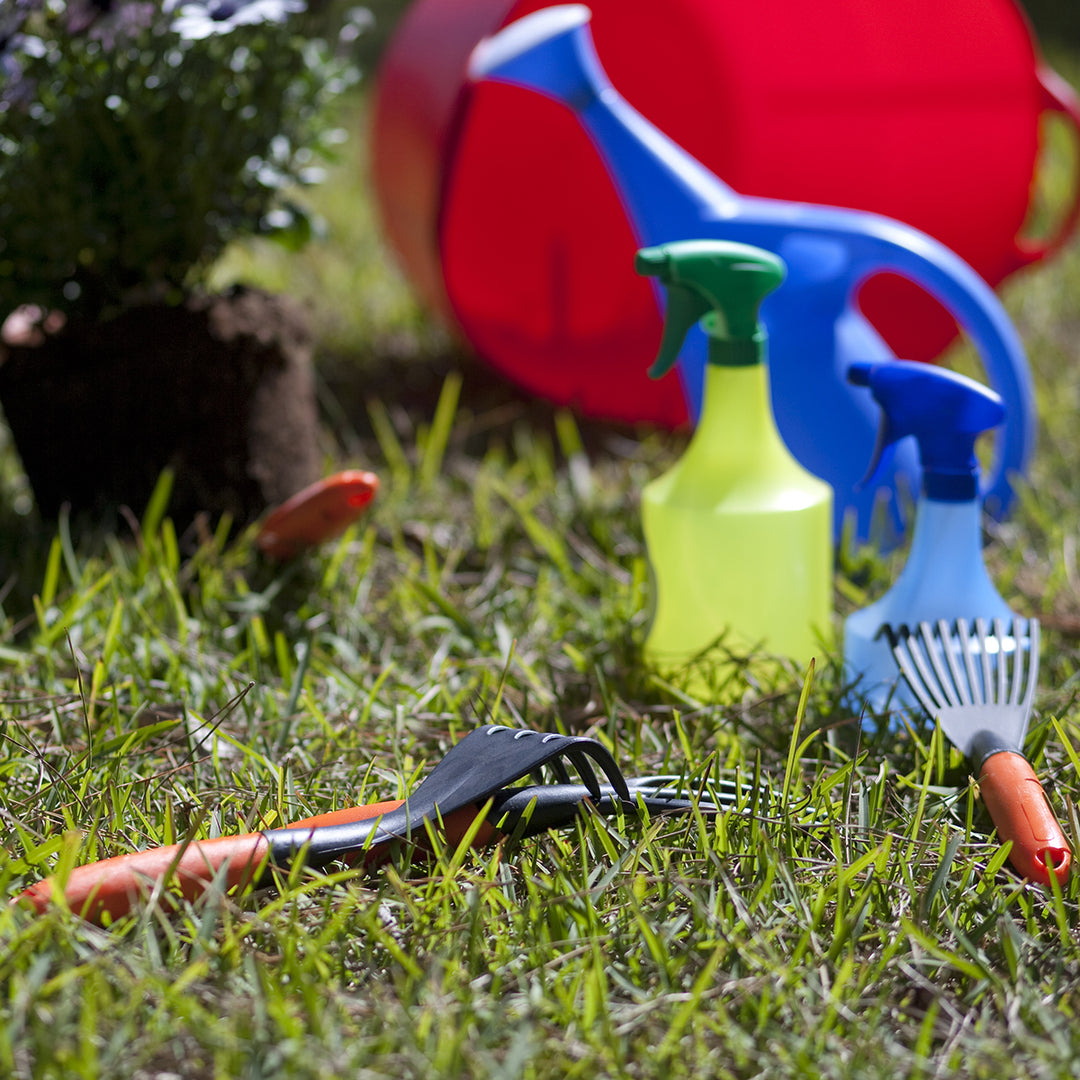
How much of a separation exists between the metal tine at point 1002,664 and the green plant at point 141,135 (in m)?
0.87

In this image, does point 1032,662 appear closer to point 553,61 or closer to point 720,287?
point 720,287

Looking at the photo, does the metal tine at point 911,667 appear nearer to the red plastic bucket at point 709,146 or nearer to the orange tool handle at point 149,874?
the orange tool handle at point 149,874

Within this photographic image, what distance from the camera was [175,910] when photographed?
2.42 ft

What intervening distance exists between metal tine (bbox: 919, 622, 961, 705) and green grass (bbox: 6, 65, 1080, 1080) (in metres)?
0.05

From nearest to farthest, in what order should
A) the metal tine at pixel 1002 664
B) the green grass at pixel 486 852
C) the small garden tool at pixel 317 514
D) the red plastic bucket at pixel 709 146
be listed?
the green grass at pixel 486 852
the metal tine at pixel 1002 664
the small garden tool at pixel 317 514
the red plastic bucket at pixel 709 146

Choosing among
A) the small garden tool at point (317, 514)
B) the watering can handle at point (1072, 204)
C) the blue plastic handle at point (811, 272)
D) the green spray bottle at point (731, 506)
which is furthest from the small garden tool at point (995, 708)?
the watering can handle at point (1072, 204)

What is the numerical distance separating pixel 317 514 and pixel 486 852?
492 mm

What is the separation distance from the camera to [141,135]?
124 centimetres

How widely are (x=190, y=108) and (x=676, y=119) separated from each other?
37.5 inches

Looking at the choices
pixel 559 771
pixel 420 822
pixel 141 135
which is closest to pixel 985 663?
pixel 559 771

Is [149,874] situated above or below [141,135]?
below

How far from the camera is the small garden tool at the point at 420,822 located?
732 mm

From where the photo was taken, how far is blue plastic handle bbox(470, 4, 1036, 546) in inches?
52.2

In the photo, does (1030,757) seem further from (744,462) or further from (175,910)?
(175,910)
